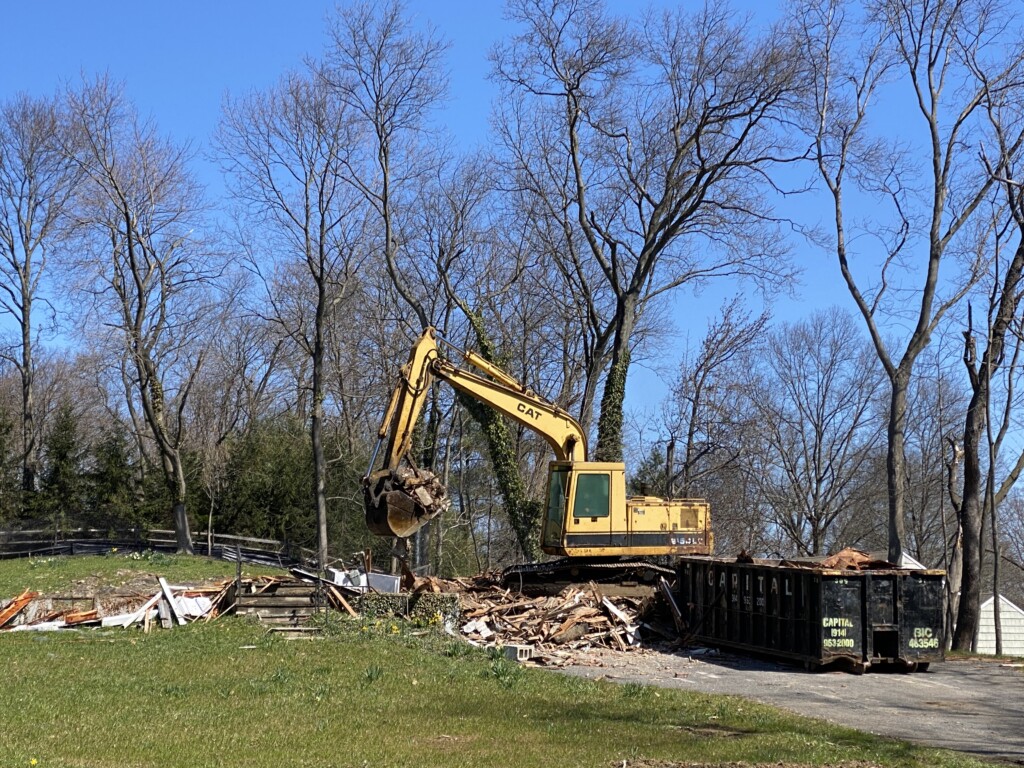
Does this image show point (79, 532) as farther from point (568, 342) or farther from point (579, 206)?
point (579, 206)

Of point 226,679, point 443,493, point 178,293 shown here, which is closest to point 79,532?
point 178,293

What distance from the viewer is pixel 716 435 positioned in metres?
42.1

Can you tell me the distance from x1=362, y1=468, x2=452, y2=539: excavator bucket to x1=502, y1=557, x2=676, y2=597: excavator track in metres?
4.29

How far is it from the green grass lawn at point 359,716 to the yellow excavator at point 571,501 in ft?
18.9

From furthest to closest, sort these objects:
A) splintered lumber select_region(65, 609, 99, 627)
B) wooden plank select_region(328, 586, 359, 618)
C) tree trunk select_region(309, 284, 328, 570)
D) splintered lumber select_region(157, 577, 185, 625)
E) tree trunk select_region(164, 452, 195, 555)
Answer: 1. tree trunk select_region(164, 452, 195, 555)
2. tree trunk select_region(309, 284, 328, 570)
3. wooden plank select_region(328, 586, 359, 618)
4. splintered lumber select_region(157, 577, 185, 625)
5. splintered lumber select_region(65, 609, 99, 627)

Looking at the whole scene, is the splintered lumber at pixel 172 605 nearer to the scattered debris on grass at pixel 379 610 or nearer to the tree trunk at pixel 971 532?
the scattered debris on grass at pixel 379 610

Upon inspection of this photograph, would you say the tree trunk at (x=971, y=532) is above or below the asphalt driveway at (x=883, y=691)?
above

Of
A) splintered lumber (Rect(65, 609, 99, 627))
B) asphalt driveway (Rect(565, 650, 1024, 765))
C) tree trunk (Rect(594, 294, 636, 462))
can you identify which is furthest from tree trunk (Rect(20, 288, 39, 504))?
asphalt driveway (Rect(565, 650, 1024, 765))

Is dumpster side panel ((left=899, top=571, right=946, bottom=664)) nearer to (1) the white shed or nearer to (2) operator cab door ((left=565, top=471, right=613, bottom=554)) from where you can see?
(2) operator cab door ((left=565, top=471, right=613, bottom=554))

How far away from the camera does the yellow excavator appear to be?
21.5 metres

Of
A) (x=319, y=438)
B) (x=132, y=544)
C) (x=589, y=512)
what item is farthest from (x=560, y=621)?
(x=132, y=544)

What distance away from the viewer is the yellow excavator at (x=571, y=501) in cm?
2147

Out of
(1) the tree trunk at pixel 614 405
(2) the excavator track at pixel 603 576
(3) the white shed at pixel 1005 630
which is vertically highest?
(1) the tree trunk at pixel 614 405

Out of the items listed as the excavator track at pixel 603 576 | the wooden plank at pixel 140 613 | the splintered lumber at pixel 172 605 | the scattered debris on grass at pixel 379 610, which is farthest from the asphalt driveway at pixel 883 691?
the wooden plank at pixel 140 613
